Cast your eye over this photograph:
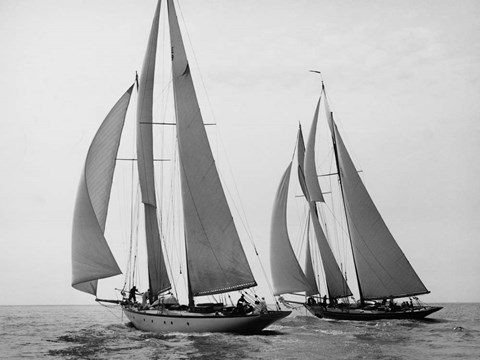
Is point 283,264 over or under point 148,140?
under

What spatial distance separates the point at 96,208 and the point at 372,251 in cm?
2503

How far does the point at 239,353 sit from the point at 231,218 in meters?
10.7

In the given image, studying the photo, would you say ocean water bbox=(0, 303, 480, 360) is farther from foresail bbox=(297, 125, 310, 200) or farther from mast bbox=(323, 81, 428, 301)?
foresail bbox=(297, 125, 310, 200)

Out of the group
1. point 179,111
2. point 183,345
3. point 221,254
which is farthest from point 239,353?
point 179,111

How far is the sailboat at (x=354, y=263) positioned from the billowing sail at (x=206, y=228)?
14.5 m

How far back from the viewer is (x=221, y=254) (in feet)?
133

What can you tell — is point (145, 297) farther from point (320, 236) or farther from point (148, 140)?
point (320, 236)

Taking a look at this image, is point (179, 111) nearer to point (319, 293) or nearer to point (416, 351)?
point (416, 351)

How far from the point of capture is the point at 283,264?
2143 inches

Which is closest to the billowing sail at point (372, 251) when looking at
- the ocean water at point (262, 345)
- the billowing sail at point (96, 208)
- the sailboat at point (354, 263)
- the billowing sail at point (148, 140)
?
the sailboat at point (354, 263)

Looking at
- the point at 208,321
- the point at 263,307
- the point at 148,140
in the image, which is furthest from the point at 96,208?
the point at 263,307

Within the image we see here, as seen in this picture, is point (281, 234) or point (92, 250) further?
point (281, 234)

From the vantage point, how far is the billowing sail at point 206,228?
40406 mm

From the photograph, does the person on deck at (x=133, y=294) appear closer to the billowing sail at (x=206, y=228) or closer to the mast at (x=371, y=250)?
the billowing sail at (x=206, y=228)
